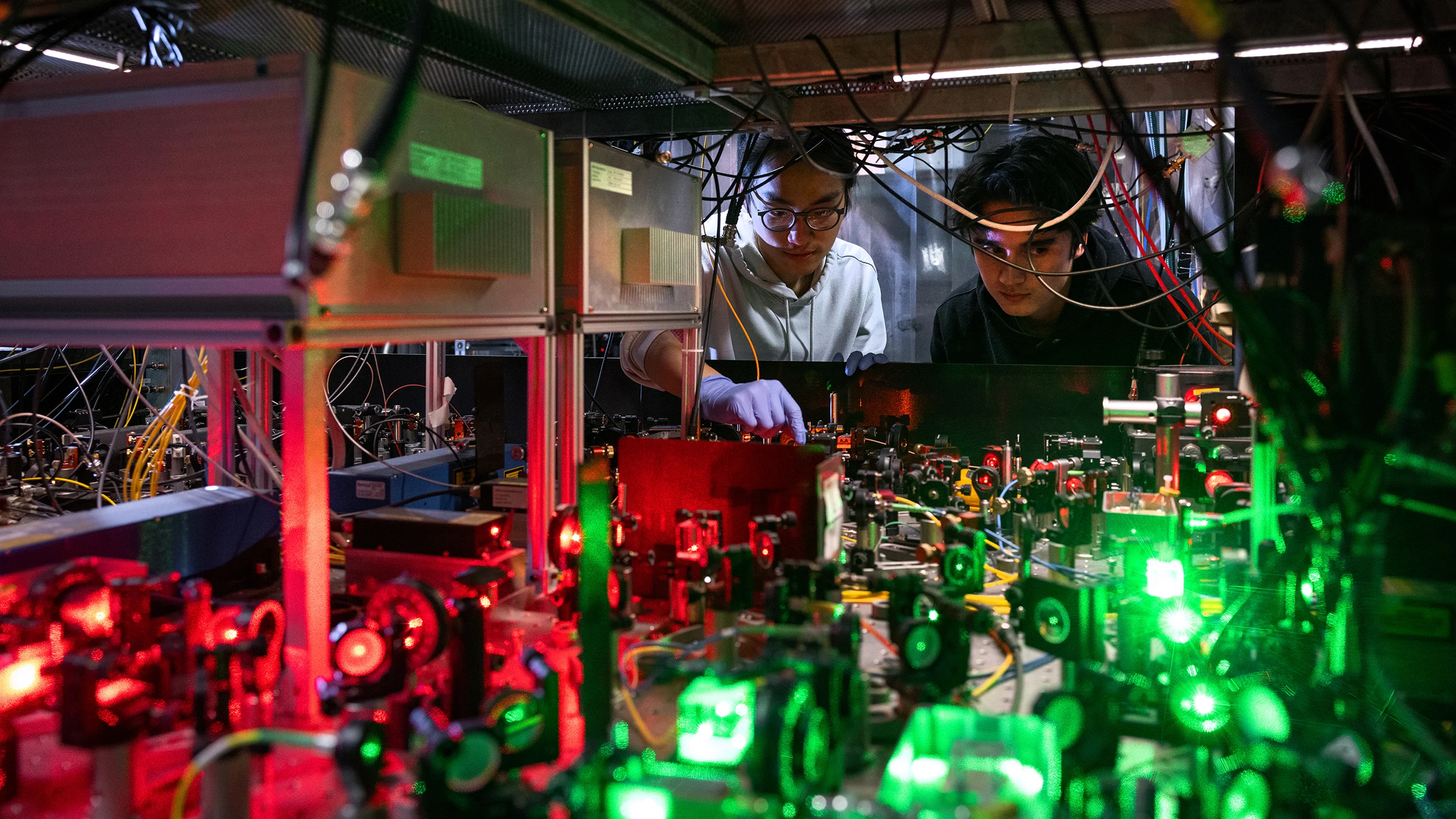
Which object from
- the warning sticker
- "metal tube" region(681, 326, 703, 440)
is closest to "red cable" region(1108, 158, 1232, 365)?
"metal tube" region(681, 326, 703, 440)

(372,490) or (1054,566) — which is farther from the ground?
(372,490)

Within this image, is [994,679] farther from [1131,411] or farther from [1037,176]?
[1037,176]

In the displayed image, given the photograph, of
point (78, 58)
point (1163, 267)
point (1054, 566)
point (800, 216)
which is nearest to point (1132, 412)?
point (1054, 566)

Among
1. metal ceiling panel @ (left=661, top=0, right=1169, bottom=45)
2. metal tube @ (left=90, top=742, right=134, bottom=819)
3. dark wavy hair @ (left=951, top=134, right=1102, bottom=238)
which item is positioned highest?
dark wavy hair @ (left=951, top=134, right=1102, bottom=238)

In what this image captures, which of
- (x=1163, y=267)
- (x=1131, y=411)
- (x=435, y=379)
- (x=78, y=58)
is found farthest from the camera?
(x=1163, y=267)

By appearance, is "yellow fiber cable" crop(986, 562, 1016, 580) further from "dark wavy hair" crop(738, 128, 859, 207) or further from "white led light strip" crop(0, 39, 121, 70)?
"white led light strip" crop(0, 39, 121, 70)

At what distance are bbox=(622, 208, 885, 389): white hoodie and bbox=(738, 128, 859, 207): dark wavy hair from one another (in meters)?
0.41

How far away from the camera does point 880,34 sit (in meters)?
2.02

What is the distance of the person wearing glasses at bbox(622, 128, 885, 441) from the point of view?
3922 mm

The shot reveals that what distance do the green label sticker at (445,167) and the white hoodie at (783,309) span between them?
2592mm

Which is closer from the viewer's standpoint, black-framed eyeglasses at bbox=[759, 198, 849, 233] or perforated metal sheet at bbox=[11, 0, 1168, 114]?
perforated metal sheet at bbox=[11, 0, 1168, 114]

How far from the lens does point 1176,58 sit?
1.94 meters

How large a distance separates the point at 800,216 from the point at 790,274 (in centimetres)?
36

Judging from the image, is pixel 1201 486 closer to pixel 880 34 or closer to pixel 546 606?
pixel 880 34
